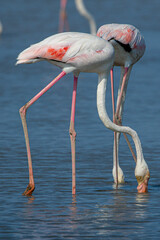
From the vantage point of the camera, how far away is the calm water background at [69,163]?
239 inches

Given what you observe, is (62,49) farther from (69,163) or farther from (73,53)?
(69,163)

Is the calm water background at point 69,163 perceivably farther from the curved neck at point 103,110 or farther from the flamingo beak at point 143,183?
the curved neck at point 103,110

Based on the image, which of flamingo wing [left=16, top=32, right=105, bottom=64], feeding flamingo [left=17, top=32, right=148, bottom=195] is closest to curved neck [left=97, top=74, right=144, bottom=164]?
feeding flamingo [left=17, top=32, right=148, bottom=195]

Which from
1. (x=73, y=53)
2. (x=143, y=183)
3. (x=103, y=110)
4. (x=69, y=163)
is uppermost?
(x=73, y=53)

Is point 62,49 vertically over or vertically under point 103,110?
over

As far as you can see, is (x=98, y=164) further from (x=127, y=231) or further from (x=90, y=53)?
(x=127, y=231)

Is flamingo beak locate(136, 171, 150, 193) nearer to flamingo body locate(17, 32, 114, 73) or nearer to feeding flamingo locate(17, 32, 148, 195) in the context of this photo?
feeding flamingo locate(17, 32, 148, 195)

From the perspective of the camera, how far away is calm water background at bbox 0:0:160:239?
6.07 metres

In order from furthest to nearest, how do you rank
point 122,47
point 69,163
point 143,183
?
point 69,163 < point 122,47 < point 143,183

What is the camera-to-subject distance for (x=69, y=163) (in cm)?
845

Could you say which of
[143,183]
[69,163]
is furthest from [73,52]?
[69,163]

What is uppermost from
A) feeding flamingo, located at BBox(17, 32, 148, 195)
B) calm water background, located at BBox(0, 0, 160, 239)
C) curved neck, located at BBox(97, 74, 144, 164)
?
feeding flamingo, located at BBox(17, 32, 148, 195)

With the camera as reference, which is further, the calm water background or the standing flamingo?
the standing flamingo

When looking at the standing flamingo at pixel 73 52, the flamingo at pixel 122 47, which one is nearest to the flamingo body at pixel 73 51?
the standing flamingo at pixel 73 52
